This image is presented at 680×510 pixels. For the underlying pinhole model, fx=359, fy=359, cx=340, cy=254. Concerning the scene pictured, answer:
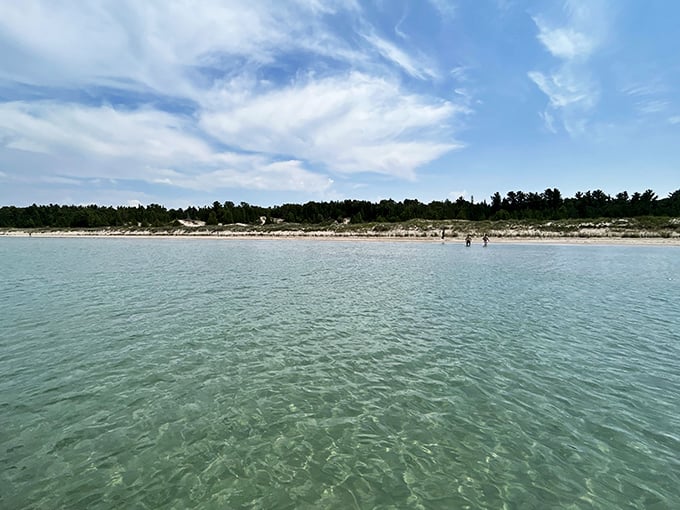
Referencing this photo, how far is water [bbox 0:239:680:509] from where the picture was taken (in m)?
6.11

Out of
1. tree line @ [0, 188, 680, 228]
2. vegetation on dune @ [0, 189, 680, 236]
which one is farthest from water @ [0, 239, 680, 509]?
tree line @ [0, 188, 680, 228]

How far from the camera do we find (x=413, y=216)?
145125 millimetres

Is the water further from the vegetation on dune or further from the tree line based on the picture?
the tree line

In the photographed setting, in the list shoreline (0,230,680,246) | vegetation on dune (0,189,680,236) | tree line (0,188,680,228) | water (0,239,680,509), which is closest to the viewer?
water (0,239,680,509)

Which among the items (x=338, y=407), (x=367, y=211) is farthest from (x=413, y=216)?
(x=338, y=407)

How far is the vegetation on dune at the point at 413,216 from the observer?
95.1 meters

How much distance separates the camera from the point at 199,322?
16266mm

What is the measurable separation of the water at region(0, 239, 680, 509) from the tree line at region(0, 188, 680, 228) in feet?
386

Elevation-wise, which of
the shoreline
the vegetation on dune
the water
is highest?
the vegetation on dune

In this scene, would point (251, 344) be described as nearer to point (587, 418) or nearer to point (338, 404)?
point (338, 404)

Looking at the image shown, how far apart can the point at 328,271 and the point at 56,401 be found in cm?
2629

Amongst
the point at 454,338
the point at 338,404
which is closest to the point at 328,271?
the point at 454,338

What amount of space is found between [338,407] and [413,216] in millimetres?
140879

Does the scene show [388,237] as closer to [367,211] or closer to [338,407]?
[367,211]
